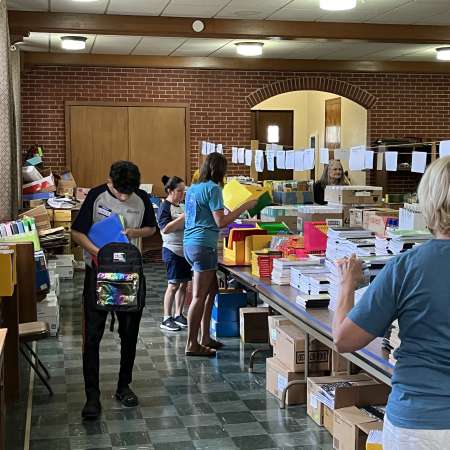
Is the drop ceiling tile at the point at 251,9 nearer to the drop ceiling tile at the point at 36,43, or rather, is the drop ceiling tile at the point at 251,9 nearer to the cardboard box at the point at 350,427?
the drop ceiling tile at the point at 36,43

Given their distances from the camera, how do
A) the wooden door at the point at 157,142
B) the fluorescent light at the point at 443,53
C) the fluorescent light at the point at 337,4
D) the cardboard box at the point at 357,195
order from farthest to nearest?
the wooden door at the point at 157,142
the fluorescent light at the point at 443,53
the fluorescent light at the point at 337,4
the cardboard box at the point at 357,195

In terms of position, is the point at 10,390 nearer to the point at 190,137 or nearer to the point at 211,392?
the point at 211,392

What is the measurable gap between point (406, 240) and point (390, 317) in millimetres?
2576

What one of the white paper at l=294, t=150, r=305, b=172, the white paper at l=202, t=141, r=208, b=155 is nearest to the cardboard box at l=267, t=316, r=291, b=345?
the white paper at l=294, t=150, r=305, b=172

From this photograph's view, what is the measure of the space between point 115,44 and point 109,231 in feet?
22.2

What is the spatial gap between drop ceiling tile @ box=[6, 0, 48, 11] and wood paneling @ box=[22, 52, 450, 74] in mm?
3111

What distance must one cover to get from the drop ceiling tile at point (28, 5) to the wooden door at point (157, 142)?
397 centimetres

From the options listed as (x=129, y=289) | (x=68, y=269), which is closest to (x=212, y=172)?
(x=129, y=289)

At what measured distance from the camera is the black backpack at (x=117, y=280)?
452cm

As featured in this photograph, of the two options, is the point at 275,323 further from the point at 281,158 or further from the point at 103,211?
the point at 281,158

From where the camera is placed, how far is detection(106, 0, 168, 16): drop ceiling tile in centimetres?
791

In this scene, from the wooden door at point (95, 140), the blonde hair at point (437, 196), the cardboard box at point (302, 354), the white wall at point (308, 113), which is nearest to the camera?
the blonde hair at point (437, 196)

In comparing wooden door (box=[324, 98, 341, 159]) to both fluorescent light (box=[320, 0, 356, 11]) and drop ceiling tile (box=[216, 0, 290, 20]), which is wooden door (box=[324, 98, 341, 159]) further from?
fluorescent light (box=[320, 0, 356, 11])

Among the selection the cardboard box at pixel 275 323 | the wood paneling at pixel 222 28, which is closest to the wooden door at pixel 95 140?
the wood paneling at pixel 222 28
